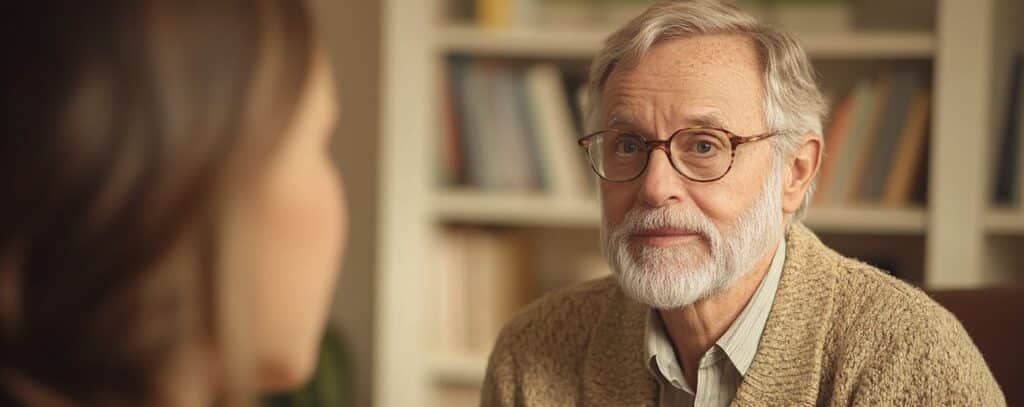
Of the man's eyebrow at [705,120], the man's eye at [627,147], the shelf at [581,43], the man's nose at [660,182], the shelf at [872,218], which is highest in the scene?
A: the shelf at [581,43]

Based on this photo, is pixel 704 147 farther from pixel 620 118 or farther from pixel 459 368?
pixel 459 368

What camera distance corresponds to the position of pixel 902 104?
2.48 m

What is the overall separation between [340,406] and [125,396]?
2.21 m

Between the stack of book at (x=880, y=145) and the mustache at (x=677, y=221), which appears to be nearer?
the mustache at (x=677, y=221)

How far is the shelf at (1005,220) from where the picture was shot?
2.41m

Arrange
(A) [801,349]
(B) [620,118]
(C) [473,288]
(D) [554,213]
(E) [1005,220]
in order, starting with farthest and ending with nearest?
(C) [473,288] → (D) [554,213] → (E) [1005,220] → (B) [620,118] → (A) [801,349]

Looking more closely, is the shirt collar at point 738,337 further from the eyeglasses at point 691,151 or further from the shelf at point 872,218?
the shelf at point 872,218

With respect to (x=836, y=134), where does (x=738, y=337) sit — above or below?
below

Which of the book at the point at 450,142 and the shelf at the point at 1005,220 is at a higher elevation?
the book at the point at 450,142

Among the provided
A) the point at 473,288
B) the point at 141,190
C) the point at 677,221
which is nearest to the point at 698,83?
the point at 677,221

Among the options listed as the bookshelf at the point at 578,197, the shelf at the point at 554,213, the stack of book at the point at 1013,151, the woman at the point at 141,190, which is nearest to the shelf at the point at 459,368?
the bookshelf at the point at 578,197

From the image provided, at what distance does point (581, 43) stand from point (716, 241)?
45.1 inches

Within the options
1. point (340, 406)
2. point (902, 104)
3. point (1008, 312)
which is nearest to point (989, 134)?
point (902, 104)

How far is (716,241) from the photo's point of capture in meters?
1.52
